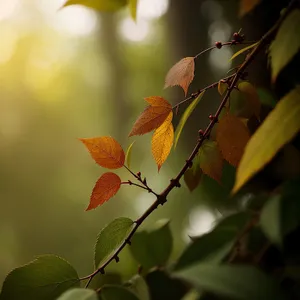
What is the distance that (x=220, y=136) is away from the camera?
0.16 metres

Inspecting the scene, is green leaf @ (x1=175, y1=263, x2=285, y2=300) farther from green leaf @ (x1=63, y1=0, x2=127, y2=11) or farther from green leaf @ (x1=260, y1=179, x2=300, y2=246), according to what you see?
green leaf @ (x1=63, y1=0, x2=127, y2=11)

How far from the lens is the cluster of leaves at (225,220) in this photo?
11cm

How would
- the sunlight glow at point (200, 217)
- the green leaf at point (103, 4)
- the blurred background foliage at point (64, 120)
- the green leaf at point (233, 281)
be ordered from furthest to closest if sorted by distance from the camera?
the blurred background foliage at point (64, 120) → the sunlight glow at point (200, 217) → the green leaf at point (103, 4) → the green leaf at point (233, 281)

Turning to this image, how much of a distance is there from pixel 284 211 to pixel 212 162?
0.05m

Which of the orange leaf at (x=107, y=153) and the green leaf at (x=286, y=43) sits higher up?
the orange leaf at (x=107, y=153)

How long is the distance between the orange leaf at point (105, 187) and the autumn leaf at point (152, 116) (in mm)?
24

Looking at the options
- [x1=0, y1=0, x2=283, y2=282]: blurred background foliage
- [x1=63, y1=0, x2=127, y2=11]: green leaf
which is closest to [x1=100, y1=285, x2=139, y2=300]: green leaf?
[x1=63, y1=0, x2=127, y2=11]: green leaf

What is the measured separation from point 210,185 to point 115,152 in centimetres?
8

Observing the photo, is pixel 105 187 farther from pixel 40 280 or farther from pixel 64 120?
pixel 64 120

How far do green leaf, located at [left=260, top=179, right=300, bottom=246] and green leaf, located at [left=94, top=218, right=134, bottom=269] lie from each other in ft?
0.21

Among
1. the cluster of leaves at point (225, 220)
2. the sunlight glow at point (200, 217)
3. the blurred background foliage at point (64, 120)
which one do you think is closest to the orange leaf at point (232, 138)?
the cluster of leaves at point (225, 220)

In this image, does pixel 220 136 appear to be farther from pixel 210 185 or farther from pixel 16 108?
pixel 16 108

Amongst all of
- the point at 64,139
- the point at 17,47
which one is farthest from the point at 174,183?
the point at 17,47

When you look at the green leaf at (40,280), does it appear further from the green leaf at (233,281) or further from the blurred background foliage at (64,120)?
the blurred background foliage at (64,120)
